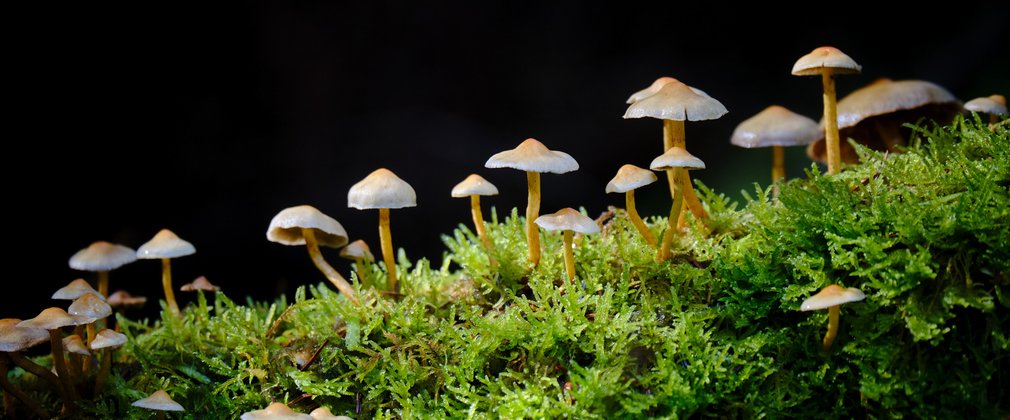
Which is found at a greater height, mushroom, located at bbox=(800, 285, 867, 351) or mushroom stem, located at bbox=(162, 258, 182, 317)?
mushroom, located at bbox=(800, 285, 867, 351)

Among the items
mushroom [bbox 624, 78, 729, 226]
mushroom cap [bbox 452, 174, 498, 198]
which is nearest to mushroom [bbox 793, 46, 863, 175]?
mushroom [bbox 624, 78, 729, 226]

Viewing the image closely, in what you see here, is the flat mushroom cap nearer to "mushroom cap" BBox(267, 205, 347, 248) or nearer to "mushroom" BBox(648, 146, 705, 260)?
"mushroom" BBox(648, 146, 705, 260)

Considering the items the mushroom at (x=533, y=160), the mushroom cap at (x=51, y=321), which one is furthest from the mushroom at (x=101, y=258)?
the mushroom at (x=533, y=160)

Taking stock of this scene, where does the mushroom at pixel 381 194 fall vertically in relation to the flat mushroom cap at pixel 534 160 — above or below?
below

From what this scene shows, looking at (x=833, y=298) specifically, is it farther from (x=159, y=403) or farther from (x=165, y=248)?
(x=165, y=248)

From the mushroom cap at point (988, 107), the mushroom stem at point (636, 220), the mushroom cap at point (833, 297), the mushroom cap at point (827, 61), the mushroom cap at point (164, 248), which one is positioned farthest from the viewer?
the mushroom cap at point (164, 248)

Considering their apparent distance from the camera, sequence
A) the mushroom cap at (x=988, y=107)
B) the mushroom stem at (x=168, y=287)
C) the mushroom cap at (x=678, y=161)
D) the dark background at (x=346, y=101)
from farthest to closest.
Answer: the dark background at (x=346, y=101) < the mushroom stem at (x=168, y=287) < the mushroom cap at (x=988, y=107) < the mushroom cap at (x=678, y=161)

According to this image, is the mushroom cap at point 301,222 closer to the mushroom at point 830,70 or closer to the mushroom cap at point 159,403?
the mushroom cap at point 159,403
